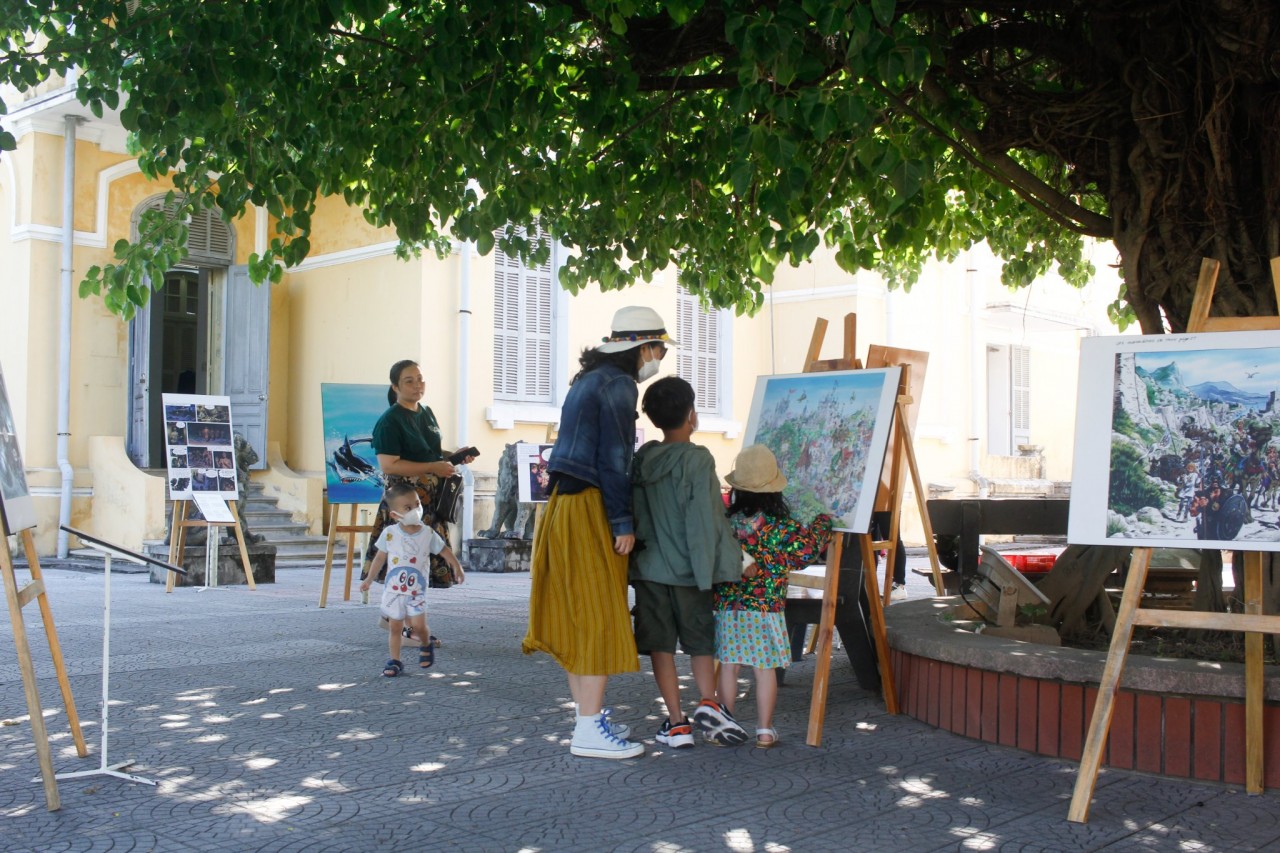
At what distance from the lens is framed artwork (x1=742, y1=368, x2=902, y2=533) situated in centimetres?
552

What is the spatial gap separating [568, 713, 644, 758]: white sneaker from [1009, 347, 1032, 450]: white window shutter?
19.9 meters

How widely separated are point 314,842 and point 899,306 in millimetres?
17285

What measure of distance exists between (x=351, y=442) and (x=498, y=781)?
6.37m

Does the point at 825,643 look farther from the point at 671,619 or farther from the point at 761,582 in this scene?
the point at 671,619

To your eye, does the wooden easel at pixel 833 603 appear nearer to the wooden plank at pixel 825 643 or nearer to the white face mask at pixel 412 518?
the wooden plank at pixel 825 643

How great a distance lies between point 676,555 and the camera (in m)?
4.96

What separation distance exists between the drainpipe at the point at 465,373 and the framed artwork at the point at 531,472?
5.03ft

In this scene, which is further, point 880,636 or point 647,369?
point 880,636

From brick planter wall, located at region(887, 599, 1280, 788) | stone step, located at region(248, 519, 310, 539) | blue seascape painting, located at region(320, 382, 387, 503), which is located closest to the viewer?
brick planter wall, located at region(887, 599, 1280, 788)

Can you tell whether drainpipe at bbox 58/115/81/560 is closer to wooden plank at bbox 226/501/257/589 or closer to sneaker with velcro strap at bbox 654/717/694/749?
wooden plank at bbox 226/501/257/589

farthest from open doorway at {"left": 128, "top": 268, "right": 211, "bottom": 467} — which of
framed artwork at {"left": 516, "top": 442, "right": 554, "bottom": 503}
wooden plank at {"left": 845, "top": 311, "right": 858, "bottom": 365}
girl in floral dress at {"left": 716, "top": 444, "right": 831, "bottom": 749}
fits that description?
girl in floral dress at {"left": 716, "top": 444, "right": 831, "bottom": 749}

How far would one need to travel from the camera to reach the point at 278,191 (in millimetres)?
6484

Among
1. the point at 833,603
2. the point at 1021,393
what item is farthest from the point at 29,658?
the point at 1021,393

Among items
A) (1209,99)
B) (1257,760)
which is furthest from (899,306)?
(1257,760)
